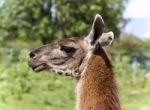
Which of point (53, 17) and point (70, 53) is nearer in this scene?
point (70, 53)

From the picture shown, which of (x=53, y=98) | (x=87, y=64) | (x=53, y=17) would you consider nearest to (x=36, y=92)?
(x=53, y=98)

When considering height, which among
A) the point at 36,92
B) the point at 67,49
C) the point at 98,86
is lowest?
the point at 98,86

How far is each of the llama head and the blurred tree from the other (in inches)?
2247

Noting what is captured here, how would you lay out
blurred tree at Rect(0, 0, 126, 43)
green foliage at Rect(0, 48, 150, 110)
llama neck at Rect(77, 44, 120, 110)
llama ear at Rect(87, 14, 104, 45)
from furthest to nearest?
blurred tree at Rect(0, 0, 126, 43) < green foliage at Rect(0, 48, 150, 110) < llama ear at Rect(87, 14, 104, 45) < llama neck at Rect(77, 44, 120, 110)

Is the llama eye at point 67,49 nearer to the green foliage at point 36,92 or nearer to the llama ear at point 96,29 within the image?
the llama ear at point 96,29

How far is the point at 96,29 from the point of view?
6414mm

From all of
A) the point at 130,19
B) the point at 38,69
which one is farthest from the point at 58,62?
the point at 130,19

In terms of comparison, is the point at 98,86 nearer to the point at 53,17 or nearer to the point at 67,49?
the point at 67,49

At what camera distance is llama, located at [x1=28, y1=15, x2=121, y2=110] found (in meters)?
6.08

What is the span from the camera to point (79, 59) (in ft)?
21.7

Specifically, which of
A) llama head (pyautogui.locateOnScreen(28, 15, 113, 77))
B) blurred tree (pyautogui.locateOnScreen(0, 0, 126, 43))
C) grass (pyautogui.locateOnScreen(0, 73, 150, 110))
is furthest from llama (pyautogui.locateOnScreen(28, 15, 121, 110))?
blurred tree (pyautogui.locateOnScreen(0, 0, 126, 43))

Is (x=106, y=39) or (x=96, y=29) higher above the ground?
(x=96, y=29)

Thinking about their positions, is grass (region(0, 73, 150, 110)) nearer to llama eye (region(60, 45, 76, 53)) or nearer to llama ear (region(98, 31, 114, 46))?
llama eye (region(60, 45, 76, 53))

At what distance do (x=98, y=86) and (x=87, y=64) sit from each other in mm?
310
